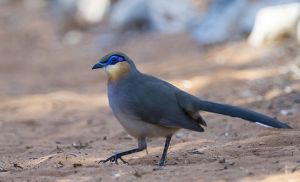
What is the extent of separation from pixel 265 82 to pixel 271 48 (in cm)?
234

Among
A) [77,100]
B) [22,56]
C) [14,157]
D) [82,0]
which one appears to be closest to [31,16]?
[82,0]

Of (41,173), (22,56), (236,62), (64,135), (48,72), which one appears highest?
(22,56)

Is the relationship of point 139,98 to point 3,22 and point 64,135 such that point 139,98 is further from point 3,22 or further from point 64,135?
point 3,22

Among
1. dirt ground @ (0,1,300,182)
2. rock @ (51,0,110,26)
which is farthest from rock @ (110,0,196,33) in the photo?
rock @ (51,0,110,26)

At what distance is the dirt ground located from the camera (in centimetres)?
446

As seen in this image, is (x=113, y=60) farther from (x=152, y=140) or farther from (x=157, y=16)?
(x=157, y=16)

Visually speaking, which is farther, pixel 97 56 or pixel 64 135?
pixel 97 56

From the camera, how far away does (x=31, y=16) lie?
23.4m

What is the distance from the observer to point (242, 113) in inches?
183

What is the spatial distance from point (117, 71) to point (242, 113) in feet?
4.42

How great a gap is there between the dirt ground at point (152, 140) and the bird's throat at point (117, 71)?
0.90 meters

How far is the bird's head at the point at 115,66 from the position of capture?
194 inches

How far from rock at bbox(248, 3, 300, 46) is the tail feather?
6.51m

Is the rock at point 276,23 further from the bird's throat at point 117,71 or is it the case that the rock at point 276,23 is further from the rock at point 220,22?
the bird's throat at point 117,71
